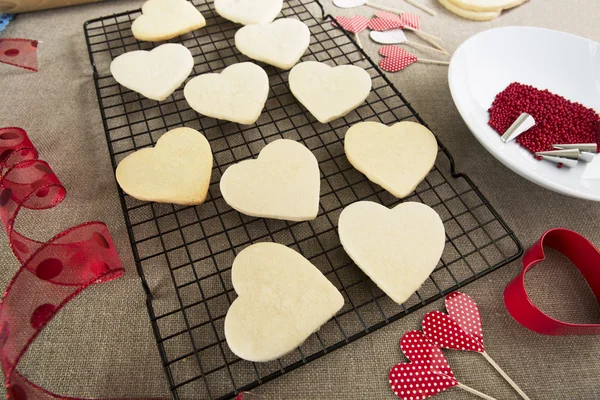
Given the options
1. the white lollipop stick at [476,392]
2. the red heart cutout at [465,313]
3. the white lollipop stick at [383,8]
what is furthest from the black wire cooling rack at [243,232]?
the white lollipop stick at [383,8]

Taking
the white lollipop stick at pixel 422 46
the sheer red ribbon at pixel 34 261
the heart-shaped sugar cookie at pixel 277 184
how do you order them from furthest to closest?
1. the white lollipop stick at pixel 422 46
2. the heart-shaped sugar cookie at pixel 277 184
3. the sheer red ribbon at pixel 34 261

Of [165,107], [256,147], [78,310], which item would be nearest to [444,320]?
[256,147]

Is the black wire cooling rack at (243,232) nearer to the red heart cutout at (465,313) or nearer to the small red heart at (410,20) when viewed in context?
the red heart cutout at (465,313)

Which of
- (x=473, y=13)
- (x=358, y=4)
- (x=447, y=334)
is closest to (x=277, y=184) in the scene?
(x=447, y=334)

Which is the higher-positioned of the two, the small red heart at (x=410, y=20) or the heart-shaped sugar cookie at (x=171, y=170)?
the small red heart at (x=410, y=20)

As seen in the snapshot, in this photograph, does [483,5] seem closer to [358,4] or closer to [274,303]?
[358,4]

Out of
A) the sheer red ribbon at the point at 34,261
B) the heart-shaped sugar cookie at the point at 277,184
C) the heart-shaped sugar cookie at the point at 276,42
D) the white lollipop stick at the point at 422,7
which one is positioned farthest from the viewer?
the white lollipop stick at the point at 422,7

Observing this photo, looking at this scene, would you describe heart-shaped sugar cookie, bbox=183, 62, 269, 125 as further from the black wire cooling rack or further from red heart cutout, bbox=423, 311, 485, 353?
red heart cutout, bbox=423, 311, 485, 353
